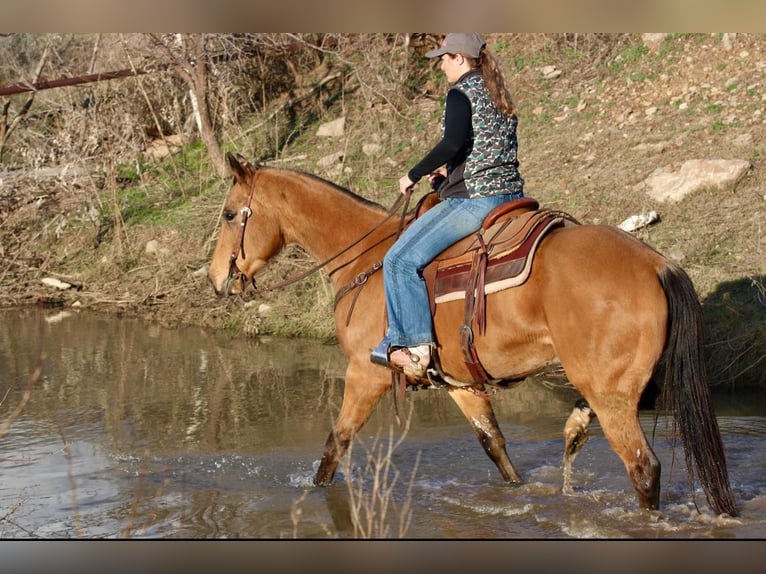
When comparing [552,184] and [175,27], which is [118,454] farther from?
[552,184]

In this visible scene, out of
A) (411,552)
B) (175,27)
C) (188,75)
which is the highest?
(188,75)

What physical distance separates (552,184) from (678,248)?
2693mm

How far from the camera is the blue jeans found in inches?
227

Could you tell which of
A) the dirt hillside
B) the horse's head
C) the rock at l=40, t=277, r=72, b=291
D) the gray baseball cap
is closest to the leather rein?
the horse's head

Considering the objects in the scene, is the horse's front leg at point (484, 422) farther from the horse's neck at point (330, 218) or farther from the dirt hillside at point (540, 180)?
the dirt hillside at point (540, 180)

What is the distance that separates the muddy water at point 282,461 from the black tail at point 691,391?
12.4 inches

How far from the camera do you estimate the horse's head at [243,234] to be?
267 inches

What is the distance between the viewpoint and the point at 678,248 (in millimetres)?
10164

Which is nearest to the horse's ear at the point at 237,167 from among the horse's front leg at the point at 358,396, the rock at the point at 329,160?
the horse's front leg at the point at 358,396

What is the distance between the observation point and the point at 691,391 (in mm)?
5195

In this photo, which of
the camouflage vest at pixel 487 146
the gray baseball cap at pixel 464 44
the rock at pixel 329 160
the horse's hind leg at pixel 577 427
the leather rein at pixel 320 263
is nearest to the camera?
the gray baseball cap at pixel 464 44

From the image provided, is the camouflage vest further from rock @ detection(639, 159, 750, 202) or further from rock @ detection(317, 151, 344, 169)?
rock @ detection(317, 151, 344, 169)

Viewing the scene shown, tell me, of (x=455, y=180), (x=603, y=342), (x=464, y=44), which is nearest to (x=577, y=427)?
(x=603, y=342)

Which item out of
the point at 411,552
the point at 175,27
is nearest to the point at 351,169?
the point at 175,27
